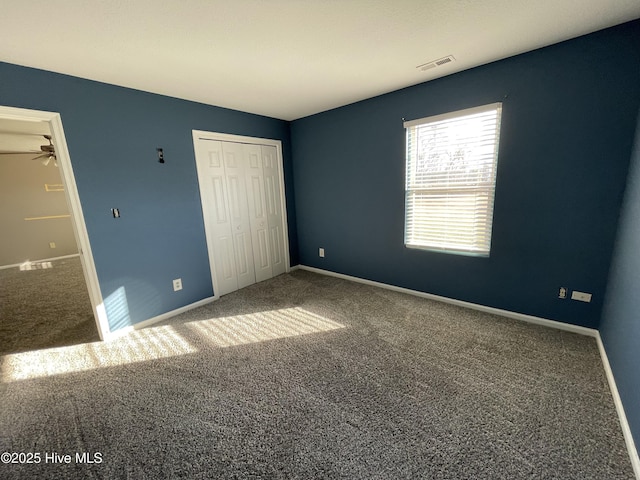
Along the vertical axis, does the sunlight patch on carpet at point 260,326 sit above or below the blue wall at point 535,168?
below

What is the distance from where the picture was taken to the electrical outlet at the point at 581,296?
2207 millimetres

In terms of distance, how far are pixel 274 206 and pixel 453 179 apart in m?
2.55

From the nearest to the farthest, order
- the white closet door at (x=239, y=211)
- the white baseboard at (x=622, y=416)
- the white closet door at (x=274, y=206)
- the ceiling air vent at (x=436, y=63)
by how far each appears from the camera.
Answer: the white baseboard at (x=622, y=416), the ceiling air vent at (x=436, y=63), the white closet door at (x=239, y=211), the white closet door at (x=274, y=206)

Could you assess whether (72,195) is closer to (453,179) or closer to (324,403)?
(324,403)

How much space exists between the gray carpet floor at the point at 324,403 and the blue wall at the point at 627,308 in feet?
0.56

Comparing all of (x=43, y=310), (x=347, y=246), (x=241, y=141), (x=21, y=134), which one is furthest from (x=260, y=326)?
(x=21, y=134)

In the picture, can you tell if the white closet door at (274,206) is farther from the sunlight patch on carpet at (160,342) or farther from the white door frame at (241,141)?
the sunlight patch on carpet at (160,342)

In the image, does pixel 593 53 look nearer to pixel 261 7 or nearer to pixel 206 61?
pixel 261 7

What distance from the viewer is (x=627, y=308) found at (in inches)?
62.6

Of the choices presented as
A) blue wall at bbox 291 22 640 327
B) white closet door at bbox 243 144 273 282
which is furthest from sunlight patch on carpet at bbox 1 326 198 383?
blue wall at bbox 291 22 640 327

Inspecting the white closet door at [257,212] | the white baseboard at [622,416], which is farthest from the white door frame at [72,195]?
the white baseboard at [622,416]

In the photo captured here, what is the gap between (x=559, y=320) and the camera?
7.76ft

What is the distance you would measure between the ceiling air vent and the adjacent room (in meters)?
0.06

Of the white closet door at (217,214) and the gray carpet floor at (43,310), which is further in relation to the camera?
the white closet door at (217,214)
